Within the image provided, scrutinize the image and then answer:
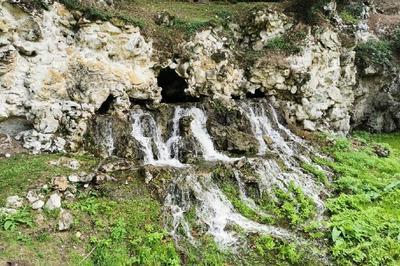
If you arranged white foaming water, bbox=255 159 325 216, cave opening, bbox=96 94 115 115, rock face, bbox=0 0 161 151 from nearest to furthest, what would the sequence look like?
white foaming water, bbox=255 159 325 216
rock face, bbox=0 0 161 151
cave opening, bbox=96 94 115 115

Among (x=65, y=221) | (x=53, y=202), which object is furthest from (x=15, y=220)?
(x=65, y=221)

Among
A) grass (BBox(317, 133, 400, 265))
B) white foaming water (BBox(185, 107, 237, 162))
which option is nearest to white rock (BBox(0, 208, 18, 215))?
white foaming water (BBox(185, 107, 237, 162))

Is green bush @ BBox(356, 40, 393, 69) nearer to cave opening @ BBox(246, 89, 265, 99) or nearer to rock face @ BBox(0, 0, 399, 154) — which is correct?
rock face @ BBox(0, 0, 399, 154)

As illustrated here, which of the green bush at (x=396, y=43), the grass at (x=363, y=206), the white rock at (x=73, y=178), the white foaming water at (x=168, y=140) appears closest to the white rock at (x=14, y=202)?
the white rock at (x=73, y=178)

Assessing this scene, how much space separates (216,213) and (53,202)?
4.50 meters

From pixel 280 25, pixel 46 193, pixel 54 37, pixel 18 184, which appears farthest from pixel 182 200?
pixel 280 25

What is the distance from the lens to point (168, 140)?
14.0 meters

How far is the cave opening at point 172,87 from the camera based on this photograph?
16.1 metres

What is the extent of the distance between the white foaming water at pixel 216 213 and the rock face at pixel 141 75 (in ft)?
8.97

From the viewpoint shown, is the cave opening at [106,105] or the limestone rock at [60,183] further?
the cave opening at [106,105]

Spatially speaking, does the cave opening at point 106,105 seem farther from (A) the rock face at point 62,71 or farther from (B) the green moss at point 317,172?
(B) the green moss at point 317,172

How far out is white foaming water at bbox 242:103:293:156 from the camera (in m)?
14.9

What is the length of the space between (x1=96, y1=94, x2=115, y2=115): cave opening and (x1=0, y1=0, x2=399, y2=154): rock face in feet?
0.15

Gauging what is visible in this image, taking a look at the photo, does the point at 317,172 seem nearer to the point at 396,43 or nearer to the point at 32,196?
the point at 32,196
